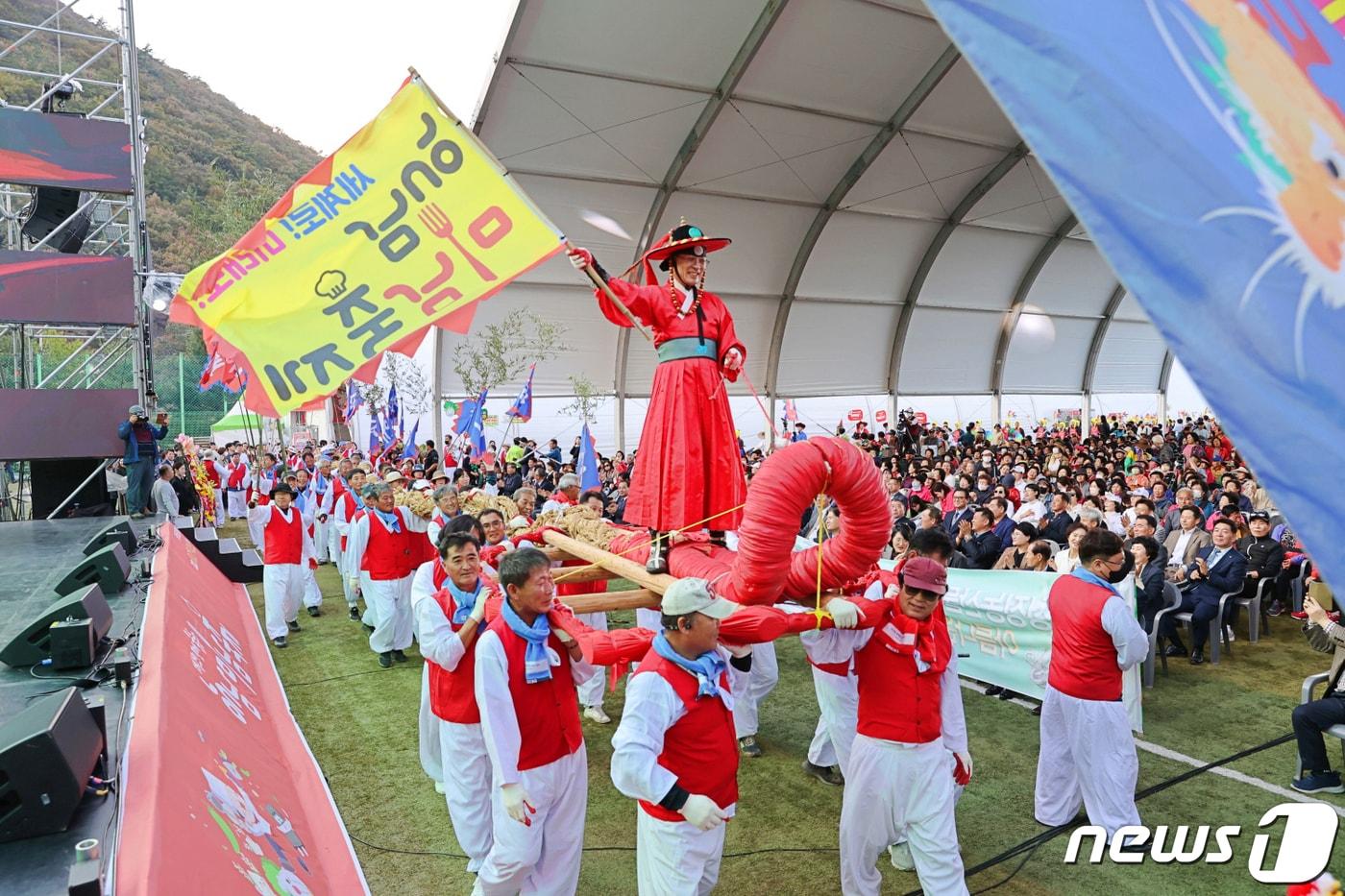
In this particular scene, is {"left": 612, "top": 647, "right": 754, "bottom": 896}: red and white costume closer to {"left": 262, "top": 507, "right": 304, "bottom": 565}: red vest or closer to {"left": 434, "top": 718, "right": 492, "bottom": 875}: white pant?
{"left": 434, "top": 718, "right": 492, "bottom": 875}: white pant

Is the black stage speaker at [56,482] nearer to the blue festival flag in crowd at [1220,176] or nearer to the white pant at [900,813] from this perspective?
the white pant at [900,813]

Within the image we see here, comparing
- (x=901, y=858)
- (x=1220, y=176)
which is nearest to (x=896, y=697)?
(x=901, y=858)

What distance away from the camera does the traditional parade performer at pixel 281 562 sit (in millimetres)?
8969

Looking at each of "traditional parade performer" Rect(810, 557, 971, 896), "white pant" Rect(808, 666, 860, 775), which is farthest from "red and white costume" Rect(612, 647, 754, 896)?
"white pant" Rect(808, 666, 860, 775)

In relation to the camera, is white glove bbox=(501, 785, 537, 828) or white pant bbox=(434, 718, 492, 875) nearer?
white glove bbox=(501, 785, 537, 828)

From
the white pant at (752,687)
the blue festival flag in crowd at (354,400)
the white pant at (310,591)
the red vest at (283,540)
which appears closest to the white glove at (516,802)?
the white pant at (752,687)

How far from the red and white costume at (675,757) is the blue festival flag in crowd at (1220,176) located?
243 cm

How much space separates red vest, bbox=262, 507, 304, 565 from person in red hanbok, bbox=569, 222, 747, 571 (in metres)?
6.56

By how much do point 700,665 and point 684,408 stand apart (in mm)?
1309

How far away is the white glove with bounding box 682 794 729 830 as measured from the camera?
285 centimetres

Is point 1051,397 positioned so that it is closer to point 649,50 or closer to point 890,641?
point 649,50

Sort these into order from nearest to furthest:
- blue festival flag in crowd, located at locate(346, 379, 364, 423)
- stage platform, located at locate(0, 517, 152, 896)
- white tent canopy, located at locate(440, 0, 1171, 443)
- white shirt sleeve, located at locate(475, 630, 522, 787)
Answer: stage platform, located at locate(0, 517, 152, 896) → white shirt sleeve, located at locate(475, 630, 522, 787) → white tent canopy, located at locate(440, 0, 1171, 443) → blue festival flag in crowd, located at locate(346, 379, 364, 423)

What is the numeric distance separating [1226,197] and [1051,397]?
27.7 metres

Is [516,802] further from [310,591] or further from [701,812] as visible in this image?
[310,591]
